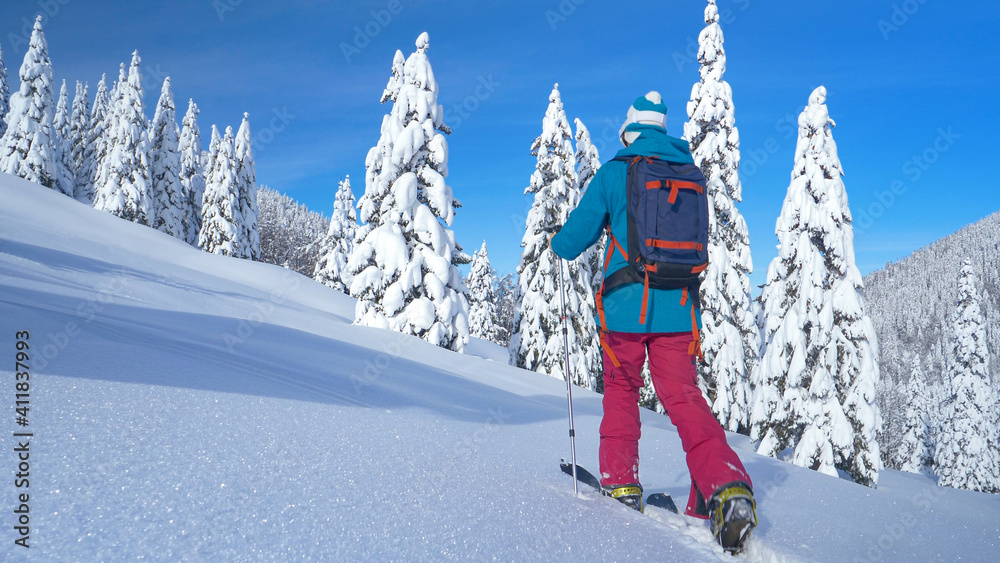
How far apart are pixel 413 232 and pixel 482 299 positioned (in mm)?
27603

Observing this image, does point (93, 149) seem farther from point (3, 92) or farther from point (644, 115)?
point (644, 115)

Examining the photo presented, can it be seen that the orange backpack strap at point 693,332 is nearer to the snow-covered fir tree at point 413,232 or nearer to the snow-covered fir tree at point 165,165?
the snow-covered fir tree at point 413,232

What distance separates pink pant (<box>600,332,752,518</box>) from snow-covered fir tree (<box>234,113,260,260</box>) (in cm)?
3990

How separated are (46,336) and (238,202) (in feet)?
128

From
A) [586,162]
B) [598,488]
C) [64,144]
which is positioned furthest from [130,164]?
[598,488]

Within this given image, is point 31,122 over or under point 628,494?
over

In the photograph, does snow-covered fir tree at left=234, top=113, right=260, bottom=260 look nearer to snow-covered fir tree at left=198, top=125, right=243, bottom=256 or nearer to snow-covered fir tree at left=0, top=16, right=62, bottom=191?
snow-covered fir tree at left=198, top=125, right=243, bottom=256

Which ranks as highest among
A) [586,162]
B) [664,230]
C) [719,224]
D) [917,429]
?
[586,162]

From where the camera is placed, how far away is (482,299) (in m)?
43.6

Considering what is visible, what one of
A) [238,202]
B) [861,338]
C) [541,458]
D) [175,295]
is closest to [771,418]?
[861,338]

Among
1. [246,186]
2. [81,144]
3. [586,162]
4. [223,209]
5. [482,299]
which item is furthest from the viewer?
[81,144]

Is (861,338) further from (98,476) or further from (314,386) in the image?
(98,476)

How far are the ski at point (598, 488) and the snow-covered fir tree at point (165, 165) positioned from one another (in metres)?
41.1

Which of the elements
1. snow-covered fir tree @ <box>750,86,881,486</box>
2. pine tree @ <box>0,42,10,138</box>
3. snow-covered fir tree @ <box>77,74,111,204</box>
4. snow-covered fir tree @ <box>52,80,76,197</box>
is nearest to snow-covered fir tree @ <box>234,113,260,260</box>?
snow-covered fir tree @ <box>52,80,76,197</box>
